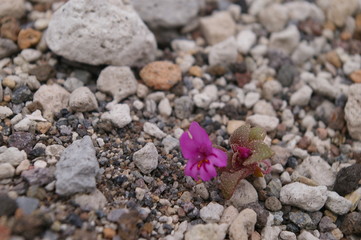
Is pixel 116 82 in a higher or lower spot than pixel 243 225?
higher

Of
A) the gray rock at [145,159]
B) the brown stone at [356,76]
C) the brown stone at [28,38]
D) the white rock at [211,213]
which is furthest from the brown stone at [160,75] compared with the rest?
the brown stone at [356,76]

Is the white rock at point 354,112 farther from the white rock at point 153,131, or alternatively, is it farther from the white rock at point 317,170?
the white rock at point 153,131

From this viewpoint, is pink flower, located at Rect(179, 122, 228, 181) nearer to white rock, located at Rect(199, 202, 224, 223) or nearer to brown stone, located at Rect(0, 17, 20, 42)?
white rock, located at Rect(199, 202, 224, 223)

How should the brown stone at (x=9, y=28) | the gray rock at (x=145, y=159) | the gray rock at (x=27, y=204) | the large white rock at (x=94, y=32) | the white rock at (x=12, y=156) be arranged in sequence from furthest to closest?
the brown stone at (x=9, y=28) < the large white rock at (x=94, y=32) < the gray rock at (x=145, y=159) < the white rock at (x=12, y=156) < the gray rock at (x=27, y=204)

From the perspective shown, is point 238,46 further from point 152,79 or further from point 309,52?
point 152,79

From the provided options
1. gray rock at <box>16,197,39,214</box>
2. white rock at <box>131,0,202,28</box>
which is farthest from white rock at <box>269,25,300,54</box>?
gray rock at <box>16,197,39,214</box>

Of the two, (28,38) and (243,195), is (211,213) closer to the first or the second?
(243,195)

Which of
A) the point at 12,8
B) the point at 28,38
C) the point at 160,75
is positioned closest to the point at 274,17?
the point at 160,75
